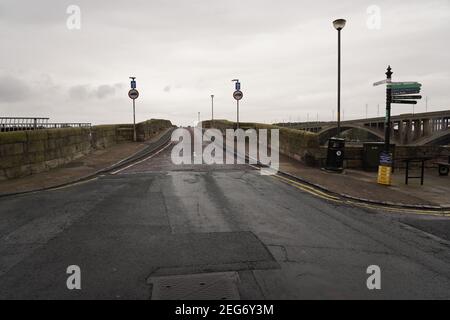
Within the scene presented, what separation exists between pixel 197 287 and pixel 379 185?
10.1 m

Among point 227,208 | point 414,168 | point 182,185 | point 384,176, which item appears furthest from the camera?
point 414,168

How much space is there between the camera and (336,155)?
1505 centimetres

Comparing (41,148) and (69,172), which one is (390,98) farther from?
(41,148)

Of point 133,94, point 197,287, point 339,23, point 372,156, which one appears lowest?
point 197,287

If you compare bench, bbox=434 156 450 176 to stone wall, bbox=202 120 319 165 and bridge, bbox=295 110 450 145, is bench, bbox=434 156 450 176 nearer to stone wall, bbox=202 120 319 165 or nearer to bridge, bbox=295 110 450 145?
stone wall, bbox=202 120 319 165

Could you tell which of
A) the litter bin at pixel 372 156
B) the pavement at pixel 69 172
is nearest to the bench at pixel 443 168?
the litter bin at pixel 372 156

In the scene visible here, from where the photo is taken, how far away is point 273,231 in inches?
271

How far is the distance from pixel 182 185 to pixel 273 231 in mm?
5117

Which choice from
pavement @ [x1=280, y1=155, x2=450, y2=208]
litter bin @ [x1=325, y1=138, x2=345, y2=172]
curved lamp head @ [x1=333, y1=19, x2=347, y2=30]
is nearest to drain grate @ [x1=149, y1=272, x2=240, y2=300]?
pavement @ [x1=280, y1=155, x2=450, y2=208]

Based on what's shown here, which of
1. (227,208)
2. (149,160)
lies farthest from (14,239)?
(149,160)

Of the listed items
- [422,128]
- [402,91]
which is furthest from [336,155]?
[422,128]

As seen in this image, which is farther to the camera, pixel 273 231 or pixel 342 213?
pixel 342 213

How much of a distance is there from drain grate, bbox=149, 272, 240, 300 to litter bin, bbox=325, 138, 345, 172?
1129cm

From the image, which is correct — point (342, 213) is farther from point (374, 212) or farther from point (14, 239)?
point (14, 239)
